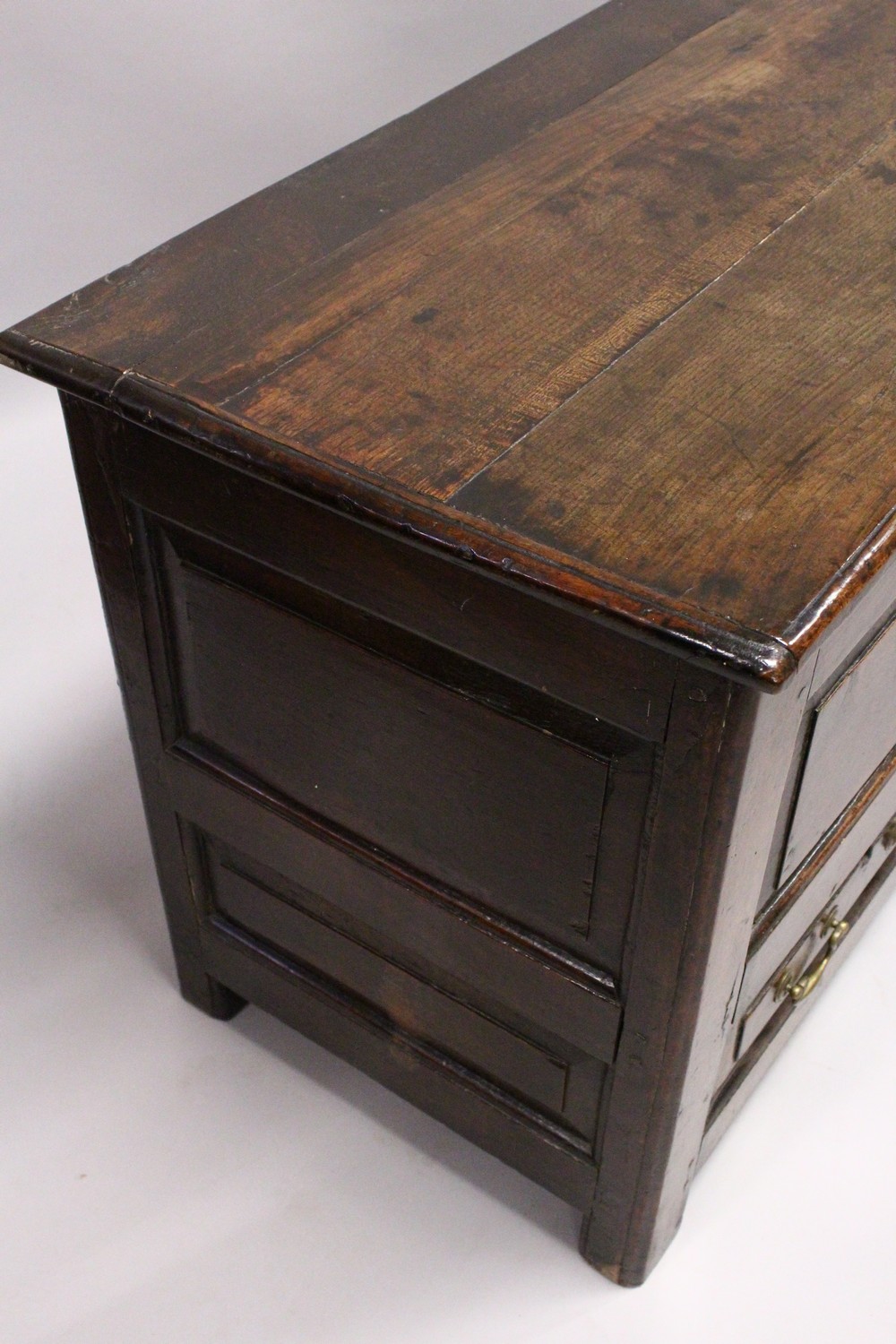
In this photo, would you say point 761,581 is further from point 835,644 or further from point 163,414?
point 163,414

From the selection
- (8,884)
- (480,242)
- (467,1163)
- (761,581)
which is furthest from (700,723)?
(8,884)

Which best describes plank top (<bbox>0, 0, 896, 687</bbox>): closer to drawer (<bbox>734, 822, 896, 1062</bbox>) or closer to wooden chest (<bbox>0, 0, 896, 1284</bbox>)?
wooden chest (<bbox>0, 0, 896, 1284</bbox>)

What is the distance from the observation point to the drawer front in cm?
125

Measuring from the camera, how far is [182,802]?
156 centimetres

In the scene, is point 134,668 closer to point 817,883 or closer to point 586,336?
point 586,336

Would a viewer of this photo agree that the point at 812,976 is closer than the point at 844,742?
No

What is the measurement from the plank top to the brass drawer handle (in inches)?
24.0

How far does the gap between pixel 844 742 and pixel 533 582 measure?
0.44m

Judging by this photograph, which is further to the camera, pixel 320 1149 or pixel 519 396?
pixel 320 1149

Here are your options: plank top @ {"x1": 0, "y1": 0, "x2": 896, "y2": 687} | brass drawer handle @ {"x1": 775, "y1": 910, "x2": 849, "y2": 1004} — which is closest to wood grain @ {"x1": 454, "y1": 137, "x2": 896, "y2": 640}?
plank top @ {"x1": 0, "y1": 0, "x2": 896, "y2": 687}

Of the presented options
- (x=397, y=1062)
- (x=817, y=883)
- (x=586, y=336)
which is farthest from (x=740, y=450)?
(x=397, y=1062)

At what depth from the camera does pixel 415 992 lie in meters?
1.50

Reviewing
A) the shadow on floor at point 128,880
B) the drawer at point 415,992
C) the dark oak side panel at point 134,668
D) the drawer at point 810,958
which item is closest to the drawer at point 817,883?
the drawer at point 810,958

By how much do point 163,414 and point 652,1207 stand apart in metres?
0.85
